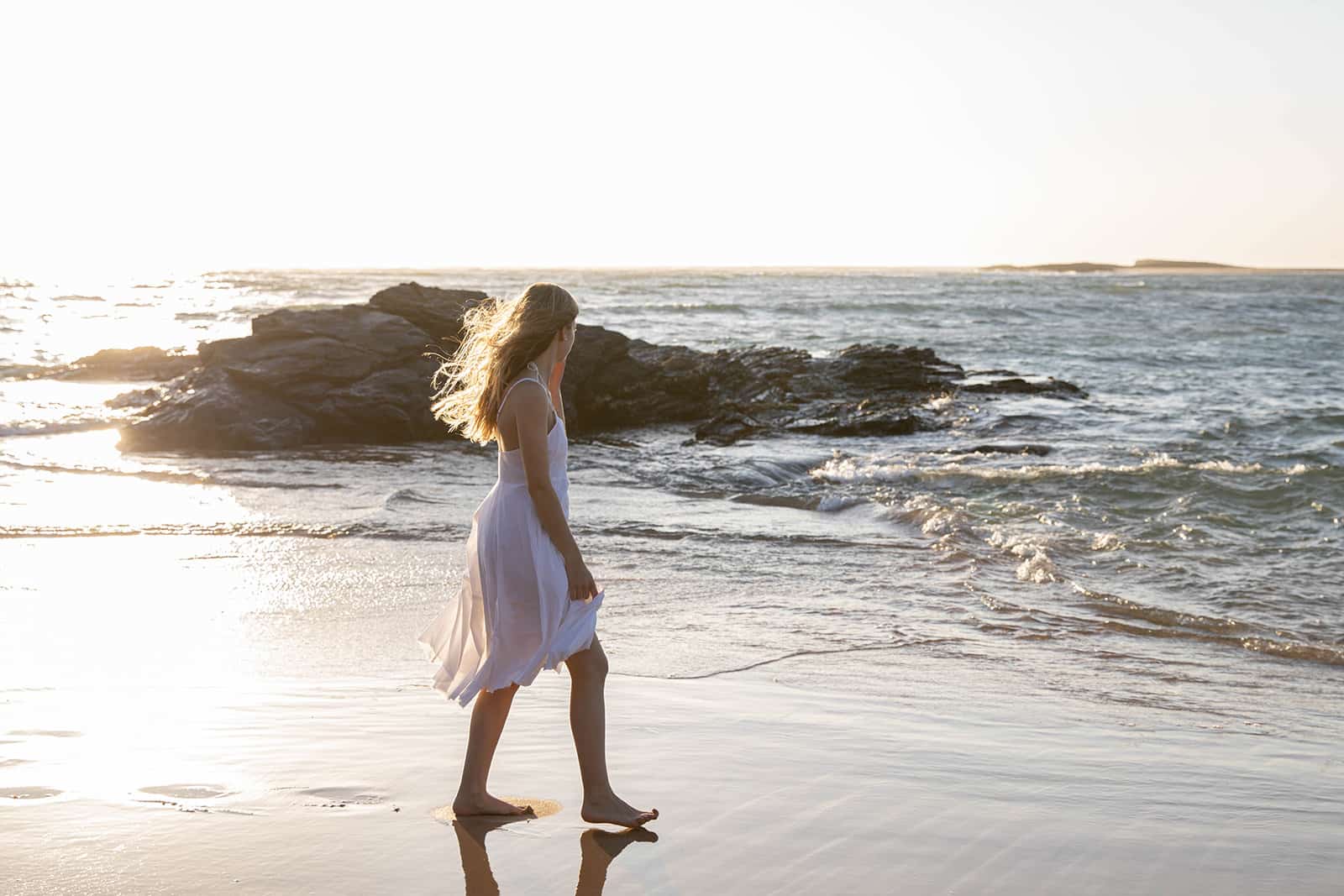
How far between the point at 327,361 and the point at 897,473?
8474mm

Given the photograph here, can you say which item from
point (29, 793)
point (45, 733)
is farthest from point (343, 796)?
point (45, 733)

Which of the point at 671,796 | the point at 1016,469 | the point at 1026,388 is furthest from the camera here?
the point at 1026,388

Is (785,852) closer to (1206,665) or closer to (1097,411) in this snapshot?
(1206,665)

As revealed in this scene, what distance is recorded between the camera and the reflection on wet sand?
3.33 meters

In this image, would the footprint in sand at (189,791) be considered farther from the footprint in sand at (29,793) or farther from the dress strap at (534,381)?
the dress strap at (534,381)

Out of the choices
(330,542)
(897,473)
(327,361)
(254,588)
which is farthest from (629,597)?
(327,361)

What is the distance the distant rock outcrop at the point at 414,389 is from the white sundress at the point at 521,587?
10.5 metres

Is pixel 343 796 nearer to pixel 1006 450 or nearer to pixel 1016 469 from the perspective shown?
pixel 1016 469

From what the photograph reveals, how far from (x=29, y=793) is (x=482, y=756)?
1.41 metres

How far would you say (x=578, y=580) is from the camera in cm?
378

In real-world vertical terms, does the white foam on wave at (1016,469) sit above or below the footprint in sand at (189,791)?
below

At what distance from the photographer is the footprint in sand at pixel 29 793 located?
3.80 m

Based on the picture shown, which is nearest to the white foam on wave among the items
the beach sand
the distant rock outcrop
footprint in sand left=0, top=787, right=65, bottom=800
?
the distant rock outcrop

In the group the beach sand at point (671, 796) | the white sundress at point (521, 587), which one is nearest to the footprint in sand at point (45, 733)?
the beach sand at point (671, 796)
